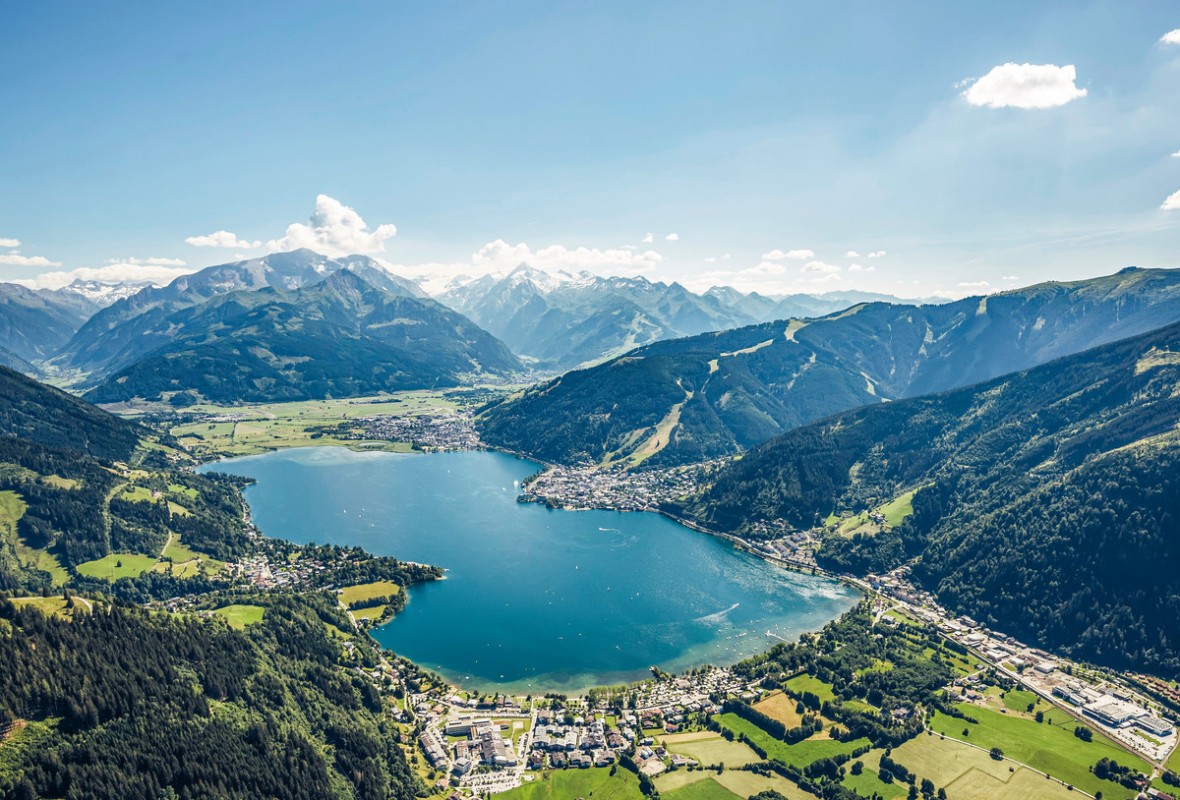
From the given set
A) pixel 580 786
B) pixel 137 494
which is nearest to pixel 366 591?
pixel 580 786

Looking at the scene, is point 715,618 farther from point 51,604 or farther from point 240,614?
point 51,604

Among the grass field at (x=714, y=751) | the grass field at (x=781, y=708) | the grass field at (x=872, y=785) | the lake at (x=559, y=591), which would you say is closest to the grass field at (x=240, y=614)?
the lake at (x=559, y=591)

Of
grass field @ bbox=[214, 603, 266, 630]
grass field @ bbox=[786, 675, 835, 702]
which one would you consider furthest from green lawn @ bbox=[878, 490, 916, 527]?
grass field @ bbox=[214, 603, 266, 630]

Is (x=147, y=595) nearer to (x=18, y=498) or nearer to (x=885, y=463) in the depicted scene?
(x=18, y=498)

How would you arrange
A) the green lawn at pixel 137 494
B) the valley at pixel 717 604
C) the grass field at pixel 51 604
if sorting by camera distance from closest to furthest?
the grass field at pixel 51 604
the valley at pixel 717 604
the green lawn at pixel 137 494

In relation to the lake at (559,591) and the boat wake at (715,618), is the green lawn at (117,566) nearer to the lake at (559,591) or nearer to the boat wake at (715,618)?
the lake at (559,591)

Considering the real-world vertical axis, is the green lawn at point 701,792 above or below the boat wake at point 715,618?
below
